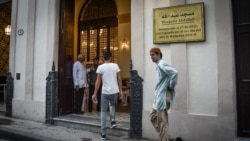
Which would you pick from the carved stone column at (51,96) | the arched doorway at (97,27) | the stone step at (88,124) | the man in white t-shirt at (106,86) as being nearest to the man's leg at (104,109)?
the man in white t-shirt at (106,86)

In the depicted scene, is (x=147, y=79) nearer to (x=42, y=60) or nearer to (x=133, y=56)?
(x=133, y=56)

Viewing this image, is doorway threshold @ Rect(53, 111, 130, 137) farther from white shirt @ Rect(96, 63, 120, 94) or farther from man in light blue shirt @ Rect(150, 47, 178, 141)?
man in light blue shirt @ Rect(150, 47, 178, 141)

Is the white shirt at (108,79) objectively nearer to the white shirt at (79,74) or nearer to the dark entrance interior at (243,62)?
the white shirt at (79,74)

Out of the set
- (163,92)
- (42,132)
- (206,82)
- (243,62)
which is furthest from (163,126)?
(42,132)

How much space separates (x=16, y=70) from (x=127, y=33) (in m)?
5.78

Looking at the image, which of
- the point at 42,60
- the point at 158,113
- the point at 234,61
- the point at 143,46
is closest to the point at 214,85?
the point at 234,61

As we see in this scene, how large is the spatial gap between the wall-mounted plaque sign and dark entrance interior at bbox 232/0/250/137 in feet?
2.44

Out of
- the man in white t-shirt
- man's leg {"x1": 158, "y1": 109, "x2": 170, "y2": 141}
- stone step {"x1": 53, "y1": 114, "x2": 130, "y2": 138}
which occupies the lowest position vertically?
stone step {"x1": 53, "y1": 114, "x2": 130, "y2": 138}

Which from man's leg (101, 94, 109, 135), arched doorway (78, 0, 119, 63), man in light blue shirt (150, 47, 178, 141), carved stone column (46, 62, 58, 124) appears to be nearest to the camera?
man in light blue shirt (150, 47, 178, 141)

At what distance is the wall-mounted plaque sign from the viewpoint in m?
6.21

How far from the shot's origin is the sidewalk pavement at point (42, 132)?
6.85 m

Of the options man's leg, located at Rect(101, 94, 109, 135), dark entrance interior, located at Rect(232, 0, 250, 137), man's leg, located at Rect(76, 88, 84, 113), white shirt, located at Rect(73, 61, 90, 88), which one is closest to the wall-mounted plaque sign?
dark entrance interior, located at Rect(232, 0, 250, 137)

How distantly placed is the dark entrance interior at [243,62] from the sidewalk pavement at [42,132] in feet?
9.00

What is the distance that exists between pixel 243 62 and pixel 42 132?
5.37m
